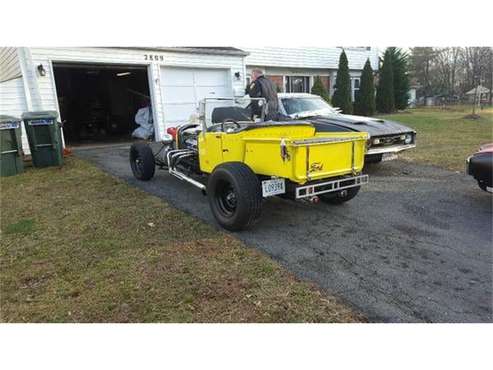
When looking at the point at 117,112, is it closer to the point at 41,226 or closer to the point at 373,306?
the point at 41,226

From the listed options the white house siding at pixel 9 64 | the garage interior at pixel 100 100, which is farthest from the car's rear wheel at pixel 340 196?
the garage interior at pixel 100 100

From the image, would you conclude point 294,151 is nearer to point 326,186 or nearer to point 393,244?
point 326,186

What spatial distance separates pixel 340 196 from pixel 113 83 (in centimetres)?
1577

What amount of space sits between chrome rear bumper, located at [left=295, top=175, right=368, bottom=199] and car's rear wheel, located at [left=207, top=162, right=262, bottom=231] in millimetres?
470

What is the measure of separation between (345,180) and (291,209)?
1113 mm

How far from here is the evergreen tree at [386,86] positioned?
23859 mm

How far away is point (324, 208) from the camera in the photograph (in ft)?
17.6

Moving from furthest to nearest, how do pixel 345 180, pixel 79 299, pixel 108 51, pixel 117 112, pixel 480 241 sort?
1. pixel 117 112
2. pixel 108 51
3. pixel 345 180
4. pixel 480 241
5. pixel 79 299

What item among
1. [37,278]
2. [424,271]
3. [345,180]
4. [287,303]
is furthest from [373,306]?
[37,278]

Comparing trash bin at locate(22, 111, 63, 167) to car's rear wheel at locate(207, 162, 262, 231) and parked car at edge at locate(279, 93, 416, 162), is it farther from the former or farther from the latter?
car's rear wheel at locate(207, 162, 262, 231)

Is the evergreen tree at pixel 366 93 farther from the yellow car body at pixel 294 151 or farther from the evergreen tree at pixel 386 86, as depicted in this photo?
the yellow car body at pixel 294 151

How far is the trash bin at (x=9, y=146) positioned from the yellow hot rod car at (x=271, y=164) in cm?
549

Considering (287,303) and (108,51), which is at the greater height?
(108,51)

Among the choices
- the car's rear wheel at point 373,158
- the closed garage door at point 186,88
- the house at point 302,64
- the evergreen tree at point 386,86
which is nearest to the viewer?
the car's rear wheel at point 373,158
